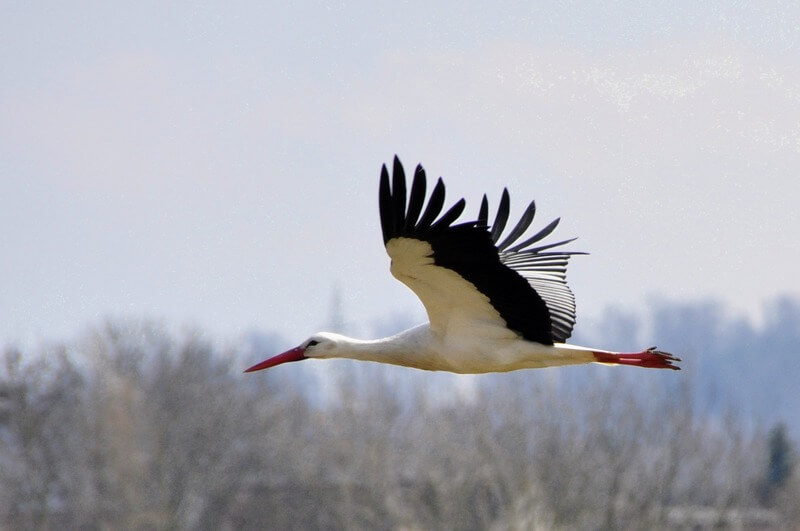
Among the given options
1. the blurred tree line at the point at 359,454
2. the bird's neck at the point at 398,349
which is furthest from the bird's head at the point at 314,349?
the blurred tree line at the point at 359,454

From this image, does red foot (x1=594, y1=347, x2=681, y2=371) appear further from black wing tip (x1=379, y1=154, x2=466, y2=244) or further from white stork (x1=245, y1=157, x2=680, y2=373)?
black wing tip (x1=379, y1=154, x2=466, y2=244)

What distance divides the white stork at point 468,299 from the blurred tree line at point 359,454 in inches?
873

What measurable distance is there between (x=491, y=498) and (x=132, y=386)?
16.0m

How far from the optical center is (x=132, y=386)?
54656 millimetres

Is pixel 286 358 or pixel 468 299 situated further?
pixel 286 358

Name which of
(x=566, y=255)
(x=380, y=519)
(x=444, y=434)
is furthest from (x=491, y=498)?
(x=566, y=255)

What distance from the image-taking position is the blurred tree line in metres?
42.9

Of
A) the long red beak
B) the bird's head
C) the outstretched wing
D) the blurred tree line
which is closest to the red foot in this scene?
the outstretched wing

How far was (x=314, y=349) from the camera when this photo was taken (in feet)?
43.9

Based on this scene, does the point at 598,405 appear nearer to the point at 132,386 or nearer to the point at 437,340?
the point at 132,386

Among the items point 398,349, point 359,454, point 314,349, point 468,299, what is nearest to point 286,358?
point 314,349

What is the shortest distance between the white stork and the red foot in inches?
0.4

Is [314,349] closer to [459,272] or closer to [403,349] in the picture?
[403,349]

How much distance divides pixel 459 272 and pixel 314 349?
6.90ft
